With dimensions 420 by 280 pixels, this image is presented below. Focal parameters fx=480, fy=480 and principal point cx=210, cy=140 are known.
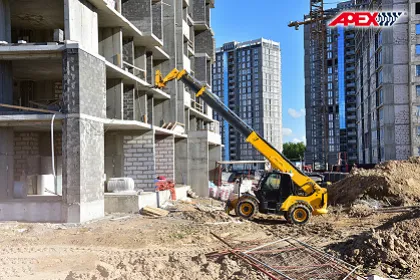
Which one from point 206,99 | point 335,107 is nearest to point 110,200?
point 206,99

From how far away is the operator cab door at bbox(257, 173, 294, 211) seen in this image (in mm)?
17422

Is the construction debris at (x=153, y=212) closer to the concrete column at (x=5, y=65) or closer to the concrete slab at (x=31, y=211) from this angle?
the concrete slab at (x=31, y=211)

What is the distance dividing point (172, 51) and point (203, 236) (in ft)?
66.0

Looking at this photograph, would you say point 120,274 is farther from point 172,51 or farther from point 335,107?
point 335,107

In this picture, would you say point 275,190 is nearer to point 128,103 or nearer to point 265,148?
point 265,148

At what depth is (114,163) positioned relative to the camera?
24.8 m

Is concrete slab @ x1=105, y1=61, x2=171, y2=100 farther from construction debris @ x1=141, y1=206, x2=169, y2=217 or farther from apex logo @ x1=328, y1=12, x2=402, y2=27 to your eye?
apex logo @ x1=328, y1=12, x2=402, y2=27

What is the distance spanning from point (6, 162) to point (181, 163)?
15.5m

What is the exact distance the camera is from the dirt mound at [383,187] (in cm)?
2256

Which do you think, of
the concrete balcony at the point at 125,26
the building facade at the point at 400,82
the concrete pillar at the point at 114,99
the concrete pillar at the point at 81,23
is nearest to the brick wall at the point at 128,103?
the concrete pillar at the point at 114,99

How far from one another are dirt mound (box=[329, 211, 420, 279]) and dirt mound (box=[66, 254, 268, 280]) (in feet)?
8.30

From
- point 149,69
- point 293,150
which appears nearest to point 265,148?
point 149,69

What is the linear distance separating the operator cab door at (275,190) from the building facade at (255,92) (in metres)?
81.2

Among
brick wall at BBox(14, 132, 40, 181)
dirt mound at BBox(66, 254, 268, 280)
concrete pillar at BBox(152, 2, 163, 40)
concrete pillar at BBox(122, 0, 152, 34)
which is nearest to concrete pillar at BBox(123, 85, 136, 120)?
concrete pillar at BBox(122, 0, 152, 34)
